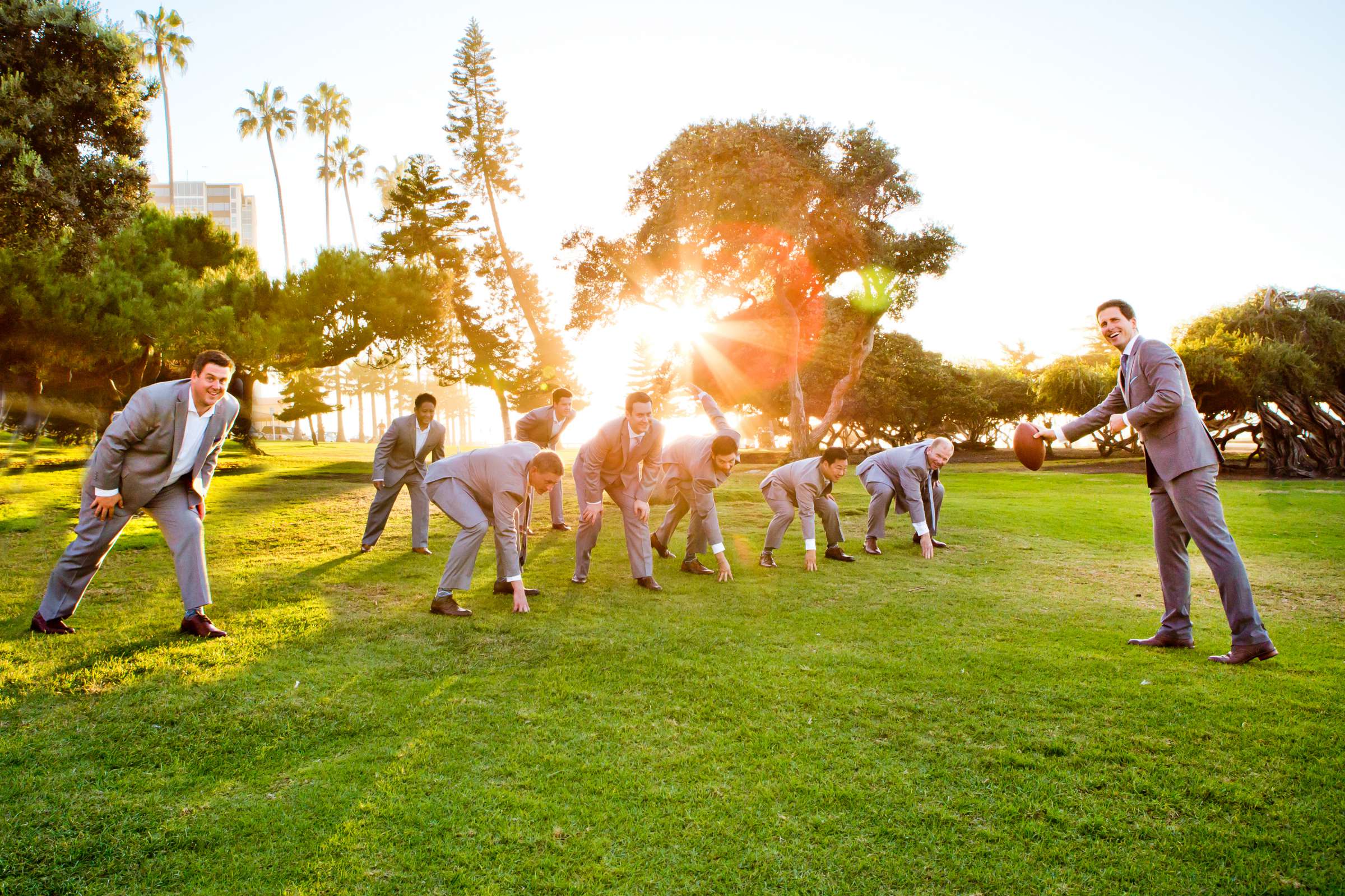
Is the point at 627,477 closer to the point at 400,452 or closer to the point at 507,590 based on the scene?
the point at 507,590

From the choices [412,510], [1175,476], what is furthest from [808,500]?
[412,510]

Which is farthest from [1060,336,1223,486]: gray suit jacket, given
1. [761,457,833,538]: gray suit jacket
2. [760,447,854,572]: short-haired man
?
[761,457,833,538]: gray suit jacket

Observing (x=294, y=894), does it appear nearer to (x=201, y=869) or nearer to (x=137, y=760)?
(x=201, y=869)

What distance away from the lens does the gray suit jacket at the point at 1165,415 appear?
4906 millimetres

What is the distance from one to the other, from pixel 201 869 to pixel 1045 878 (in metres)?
3.07

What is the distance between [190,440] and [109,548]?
3.14 ft

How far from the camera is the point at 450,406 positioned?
109m

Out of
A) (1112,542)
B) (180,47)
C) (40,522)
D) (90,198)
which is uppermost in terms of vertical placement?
(180,47)

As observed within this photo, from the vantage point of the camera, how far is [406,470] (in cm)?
916

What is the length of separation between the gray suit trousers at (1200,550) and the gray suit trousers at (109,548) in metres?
6.89

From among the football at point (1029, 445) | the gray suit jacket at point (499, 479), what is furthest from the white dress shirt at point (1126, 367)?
the gray suit jacket at point (499, 479)

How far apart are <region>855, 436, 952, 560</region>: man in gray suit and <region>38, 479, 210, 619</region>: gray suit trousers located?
7669mm

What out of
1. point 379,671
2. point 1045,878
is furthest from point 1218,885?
point 379,671

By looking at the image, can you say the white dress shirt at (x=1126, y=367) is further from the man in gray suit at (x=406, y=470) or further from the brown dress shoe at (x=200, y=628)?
the man in gray suit at (x=406, y=470)
